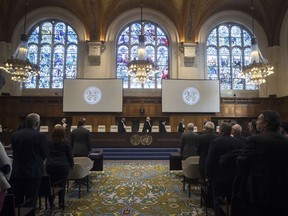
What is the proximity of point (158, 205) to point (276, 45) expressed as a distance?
1451cm

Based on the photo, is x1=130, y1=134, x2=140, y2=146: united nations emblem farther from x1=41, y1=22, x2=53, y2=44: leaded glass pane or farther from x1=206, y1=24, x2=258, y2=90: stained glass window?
x1=41, y1=22, x2=53, y2=44: leaded glass pane

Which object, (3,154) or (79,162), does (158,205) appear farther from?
(3,154)

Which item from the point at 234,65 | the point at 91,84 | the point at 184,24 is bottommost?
the point at 91,84

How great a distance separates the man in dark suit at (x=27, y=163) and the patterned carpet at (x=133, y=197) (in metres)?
0.96

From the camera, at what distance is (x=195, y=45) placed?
14.5m

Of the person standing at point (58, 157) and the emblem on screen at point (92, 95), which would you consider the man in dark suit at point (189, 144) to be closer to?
the person standing at point (58, 157)

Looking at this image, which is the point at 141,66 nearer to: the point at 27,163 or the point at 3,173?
the point at 27,163

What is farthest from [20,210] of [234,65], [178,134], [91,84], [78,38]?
[234,65]

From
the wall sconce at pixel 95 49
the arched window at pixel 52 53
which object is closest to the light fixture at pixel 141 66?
the wall sconce at pixel 95 49

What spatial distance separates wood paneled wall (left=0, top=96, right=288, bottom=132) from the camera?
552 inches

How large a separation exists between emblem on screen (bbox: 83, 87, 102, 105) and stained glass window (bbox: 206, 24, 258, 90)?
7.02m

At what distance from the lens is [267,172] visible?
1919 millimetres

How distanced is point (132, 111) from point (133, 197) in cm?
982

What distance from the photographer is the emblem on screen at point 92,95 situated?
46.1 ft
